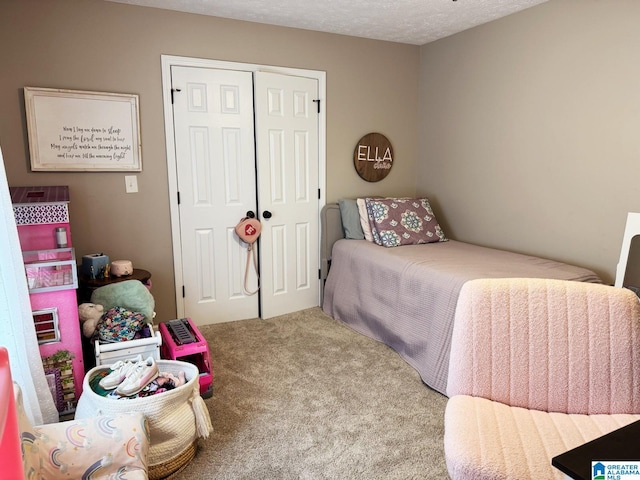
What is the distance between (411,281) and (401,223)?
84 cm

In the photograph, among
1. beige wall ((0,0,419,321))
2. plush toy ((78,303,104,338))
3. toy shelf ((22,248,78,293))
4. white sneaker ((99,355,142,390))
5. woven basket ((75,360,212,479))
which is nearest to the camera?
woven basket ((75,360,212,479))

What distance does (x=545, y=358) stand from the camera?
1576 mm

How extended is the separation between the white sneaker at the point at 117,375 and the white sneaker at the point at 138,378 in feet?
0.09

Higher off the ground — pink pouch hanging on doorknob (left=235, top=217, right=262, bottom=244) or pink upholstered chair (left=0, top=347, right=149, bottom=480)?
pink pouch hanging on doorknob (left=235, top=217, right=262, bottom=244)

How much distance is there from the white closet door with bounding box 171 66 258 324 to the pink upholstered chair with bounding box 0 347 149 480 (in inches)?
74.5

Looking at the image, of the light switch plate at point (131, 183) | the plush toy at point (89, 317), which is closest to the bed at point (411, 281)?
the light switch plate at point (131, 183)

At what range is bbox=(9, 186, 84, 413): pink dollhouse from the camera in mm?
2111

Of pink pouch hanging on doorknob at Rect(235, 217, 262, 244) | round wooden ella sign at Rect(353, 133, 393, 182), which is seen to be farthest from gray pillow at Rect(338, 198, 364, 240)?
pink pouch hanging on doorknob at Rect(235, 217, 262, 244)

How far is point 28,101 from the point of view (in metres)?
2.79

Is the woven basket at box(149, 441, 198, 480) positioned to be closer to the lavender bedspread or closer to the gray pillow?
the lavender bedspread

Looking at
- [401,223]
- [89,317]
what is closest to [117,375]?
[89,317]

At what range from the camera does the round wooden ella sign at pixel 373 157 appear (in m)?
4.01

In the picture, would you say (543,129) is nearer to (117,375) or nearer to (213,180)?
(213,180)

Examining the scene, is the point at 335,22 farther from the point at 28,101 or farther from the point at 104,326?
the point at 104,326
